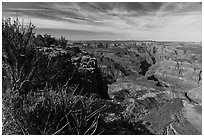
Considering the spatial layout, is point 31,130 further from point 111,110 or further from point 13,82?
point 111,110

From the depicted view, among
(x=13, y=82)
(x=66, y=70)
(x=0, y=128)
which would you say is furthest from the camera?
(x=66, y=70)

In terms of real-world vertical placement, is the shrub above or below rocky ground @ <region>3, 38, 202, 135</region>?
above

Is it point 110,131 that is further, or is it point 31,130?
point 110,131

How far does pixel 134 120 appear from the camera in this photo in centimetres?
577

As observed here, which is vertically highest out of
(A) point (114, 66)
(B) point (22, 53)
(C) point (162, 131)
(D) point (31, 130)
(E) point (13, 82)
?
(B) point (22, 53)

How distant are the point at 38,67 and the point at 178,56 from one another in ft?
223

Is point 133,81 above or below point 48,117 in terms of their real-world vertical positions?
below

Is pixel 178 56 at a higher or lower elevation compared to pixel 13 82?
lower

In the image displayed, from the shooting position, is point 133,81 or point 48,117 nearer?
point 48,117

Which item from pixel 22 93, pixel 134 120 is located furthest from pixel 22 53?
pixel 134 120

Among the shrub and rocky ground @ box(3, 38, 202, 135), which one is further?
rocky ground @ box(3, 38, 202, 135)

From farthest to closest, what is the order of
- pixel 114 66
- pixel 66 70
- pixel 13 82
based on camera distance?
pixel 114 66 → pixel 66 70 → pixel 13 82

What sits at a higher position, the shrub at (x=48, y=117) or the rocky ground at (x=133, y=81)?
the shrub at (x=48, y=117)

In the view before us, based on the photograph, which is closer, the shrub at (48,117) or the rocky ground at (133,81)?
the shrub at (48,117)
